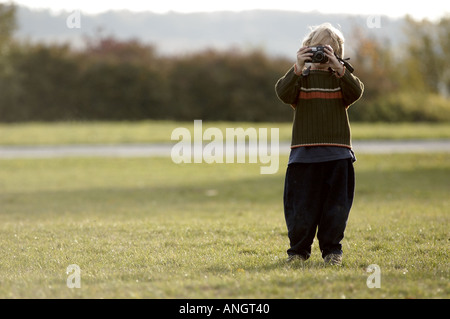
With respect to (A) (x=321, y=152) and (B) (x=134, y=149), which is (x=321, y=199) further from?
(B) (x=134, y=149)

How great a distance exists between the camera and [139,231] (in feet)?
22.1

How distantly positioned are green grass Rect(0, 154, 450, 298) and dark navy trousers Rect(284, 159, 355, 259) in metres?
0.27

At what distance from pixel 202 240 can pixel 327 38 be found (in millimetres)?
2343

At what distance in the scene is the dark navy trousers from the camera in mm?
4965

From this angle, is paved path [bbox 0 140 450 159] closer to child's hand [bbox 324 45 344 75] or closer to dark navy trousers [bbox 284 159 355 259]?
dark navy trousers [bbox 284 159 355 259]

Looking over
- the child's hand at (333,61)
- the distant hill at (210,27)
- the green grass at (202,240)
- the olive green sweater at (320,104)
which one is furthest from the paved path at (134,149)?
the distant hill at (210,27)

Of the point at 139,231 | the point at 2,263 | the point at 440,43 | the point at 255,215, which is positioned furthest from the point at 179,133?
the point at 440,43

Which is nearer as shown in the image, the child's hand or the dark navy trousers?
the child's hand

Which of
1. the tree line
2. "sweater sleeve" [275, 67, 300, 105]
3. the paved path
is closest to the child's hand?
"sweater sleeve" [275, 67, 300, 105]

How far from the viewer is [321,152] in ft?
16.2

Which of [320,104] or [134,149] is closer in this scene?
[320,104]

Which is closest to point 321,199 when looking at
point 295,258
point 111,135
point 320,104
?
point 295,258

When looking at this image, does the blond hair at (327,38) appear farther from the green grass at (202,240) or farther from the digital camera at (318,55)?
the green grass at (202,240)

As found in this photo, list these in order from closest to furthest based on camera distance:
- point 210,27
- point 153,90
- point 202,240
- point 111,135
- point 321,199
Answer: point 321,199 < point 202,240 < point 111,135 < point 153,90 < point 210,27
